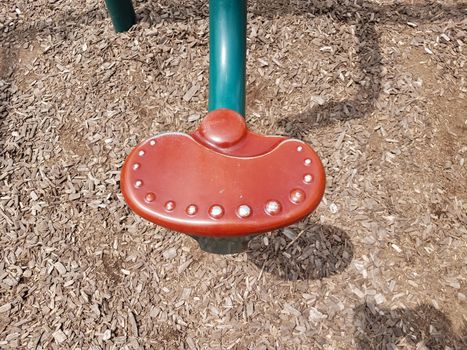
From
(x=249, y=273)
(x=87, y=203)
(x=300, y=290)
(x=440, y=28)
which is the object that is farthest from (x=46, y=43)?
(x=440, y=28)

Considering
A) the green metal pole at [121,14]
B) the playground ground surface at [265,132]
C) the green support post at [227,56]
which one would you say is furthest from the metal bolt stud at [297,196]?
the green metal pole at [121,14]

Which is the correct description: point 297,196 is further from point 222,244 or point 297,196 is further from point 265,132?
point 265,132

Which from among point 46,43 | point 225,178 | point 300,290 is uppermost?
point 225,178

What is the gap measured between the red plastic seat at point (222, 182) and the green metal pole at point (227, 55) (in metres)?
0.18

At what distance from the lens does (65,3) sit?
2834 mm

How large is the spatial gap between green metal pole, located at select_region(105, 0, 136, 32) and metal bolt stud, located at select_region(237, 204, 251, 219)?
1766 millimetres

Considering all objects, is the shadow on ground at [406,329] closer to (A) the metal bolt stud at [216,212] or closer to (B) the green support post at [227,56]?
(B) the green support post at [227,56]

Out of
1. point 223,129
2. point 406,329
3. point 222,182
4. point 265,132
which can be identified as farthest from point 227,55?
point 406,329

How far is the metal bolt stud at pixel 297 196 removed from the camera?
3.36 ft

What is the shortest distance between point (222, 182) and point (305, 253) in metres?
1.05

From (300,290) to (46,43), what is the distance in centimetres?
188

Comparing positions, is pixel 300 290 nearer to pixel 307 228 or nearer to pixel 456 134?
pixel 307 228

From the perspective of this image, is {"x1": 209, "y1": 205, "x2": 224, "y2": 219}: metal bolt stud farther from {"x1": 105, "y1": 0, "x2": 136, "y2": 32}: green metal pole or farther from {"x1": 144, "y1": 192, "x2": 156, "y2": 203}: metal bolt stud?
{"x1": 105, "y1": 0, "x2": 136, "y2": 32}: green metal pole

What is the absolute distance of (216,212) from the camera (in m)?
1.00
